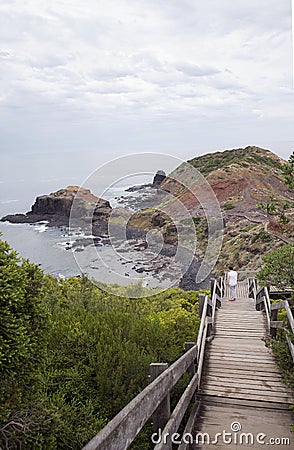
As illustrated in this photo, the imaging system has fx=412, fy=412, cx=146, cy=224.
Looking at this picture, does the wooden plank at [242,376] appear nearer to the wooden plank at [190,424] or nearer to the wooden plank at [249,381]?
the wooden plank at [249,381]

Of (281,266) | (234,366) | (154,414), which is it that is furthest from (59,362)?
(281,266)

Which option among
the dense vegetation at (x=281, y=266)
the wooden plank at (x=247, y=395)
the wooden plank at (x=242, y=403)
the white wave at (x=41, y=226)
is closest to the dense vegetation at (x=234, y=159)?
the white wave at (x=41, y=226)

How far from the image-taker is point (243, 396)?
400cm

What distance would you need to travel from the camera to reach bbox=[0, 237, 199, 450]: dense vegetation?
7.54 feet

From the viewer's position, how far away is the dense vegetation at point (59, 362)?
2.30m

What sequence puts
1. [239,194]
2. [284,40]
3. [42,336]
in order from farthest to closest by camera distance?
1. [239,194]
2. [284,40]
3. [42,336]

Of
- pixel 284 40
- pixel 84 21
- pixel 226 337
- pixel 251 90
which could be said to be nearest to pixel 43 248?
pixel 251 90

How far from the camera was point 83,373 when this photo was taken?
3717 mm

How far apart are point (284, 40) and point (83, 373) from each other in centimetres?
1203

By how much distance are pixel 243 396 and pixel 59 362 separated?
1800 millimetres

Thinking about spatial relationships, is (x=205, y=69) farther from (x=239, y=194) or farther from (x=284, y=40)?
(x=239, y=194)

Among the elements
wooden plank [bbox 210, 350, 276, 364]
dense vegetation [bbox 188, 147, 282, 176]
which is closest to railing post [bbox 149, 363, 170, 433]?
wooden plank [bbox 210, 350, 276, 364]

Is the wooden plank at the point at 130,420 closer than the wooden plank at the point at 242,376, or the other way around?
the wooden plank at the point at 130,420

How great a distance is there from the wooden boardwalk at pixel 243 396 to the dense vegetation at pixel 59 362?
50 centimetres
